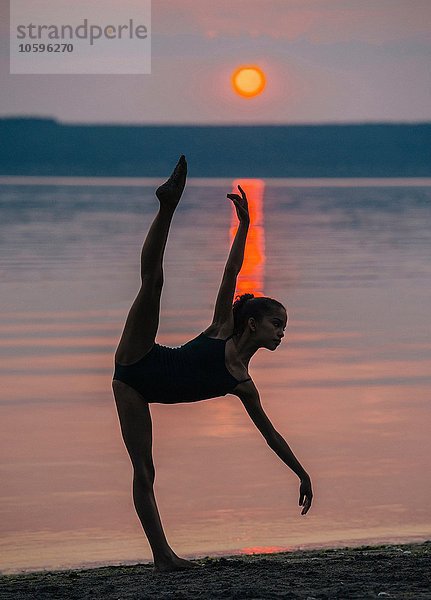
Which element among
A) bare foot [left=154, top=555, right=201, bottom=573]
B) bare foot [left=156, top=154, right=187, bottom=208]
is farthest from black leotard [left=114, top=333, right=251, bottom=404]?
bare foot [left=154, top=555, right=201, bottom=573]

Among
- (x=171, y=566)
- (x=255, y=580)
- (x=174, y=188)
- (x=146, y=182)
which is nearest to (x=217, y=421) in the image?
(x=171, y=566)

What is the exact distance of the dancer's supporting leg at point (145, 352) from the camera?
855 cm

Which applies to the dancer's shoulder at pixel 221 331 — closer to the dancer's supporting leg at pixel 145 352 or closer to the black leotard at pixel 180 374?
the black leotard at pixel 180 374

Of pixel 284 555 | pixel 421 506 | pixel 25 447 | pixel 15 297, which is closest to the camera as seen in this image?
pixel 284 555

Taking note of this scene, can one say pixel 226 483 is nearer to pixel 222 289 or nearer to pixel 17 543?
pixel 17 543

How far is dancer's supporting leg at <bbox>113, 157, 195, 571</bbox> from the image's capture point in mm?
8547

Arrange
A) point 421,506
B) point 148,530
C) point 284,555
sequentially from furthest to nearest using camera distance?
point 421,506 < point 284,555 < point 148,530

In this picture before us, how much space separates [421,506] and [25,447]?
3306mm

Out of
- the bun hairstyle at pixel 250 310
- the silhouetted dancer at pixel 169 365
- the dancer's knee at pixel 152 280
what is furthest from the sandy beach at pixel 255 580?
the dancer's knee at pixel 152 280

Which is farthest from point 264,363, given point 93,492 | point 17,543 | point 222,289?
point 222,289

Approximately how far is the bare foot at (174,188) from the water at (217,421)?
248 centimetres

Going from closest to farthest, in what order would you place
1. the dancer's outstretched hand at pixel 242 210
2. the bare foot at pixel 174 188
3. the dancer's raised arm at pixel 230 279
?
the bare foot at pixel 174 188 → the dancer's raised arm at pixel 230 279 → the dancer's outstretched hand at pixel 242 210

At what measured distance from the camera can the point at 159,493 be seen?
1150 cm

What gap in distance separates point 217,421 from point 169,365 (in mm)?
5159
